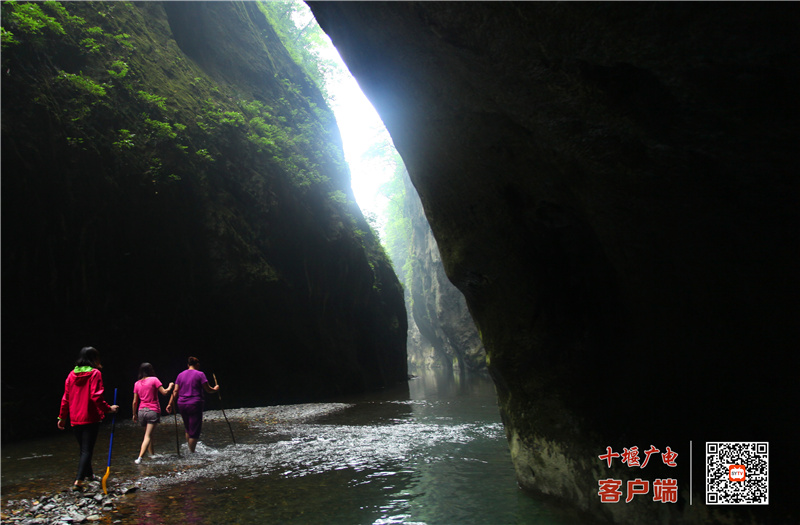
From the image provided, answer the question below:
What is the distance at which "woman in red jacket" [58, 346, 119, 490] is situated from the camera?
583cm

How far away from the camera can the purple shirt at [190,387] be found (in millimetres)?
8250

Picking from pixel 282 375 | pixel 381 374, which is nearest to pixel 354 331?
pixel 381 374

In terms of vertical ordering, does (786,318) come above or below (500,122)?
below

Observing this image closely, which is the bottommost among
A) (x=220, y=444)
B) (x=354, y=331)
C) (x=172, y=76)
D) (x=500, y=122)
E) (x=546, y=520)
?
(x=220, y=444)

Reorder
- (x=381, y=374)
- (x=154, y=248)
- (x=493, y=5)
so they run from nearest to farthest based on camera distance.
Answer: (x=493, y=5), (x=154, y=248), (x=381, y=374)

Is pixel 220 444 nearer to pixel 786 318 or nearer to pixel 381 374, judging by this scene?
pixel 786 318

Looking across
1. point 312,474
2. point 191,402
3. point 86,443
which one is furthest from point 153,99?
point 312,474

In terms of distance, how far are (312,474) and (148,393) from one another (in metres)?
3.57

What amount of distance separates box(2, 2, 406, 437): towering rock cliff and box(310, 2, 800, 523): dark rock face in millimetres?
9117

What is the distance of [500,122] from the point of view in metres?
4.24

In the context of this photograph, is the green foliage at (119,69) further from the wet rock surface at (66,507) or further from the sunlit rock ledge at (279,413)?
the wet rock surface at (66,507)

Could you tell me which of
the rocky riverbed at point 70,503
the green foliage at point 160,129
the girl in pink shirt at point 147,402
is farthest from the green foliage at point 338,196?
the rocky riverbed at point 70,503

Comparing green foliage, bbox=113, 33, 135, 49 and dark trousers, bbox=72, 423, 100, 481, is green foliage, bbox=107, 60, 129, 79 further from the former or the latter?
dark trousers, bbox=72, 423, 100, 481

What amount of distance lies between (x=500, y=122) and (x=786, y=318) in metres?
2.67
